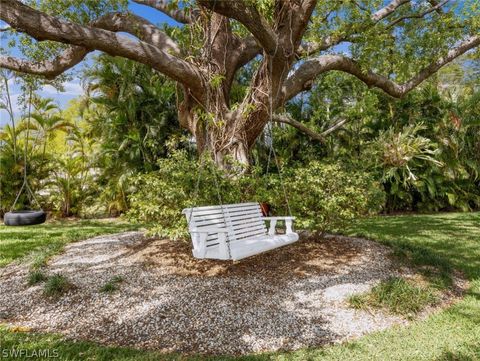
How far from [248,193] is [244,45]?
307 cm

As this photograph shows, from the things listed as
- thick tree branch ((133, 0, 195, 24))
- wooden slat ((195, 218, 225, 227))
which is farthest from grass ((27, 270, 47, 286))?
thick tree branch ((133, 0, 195, 24))

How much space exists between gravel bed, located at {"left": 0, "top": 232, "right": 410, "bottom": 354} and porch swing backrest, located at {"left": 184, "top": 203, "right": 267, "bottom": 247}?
52 cm

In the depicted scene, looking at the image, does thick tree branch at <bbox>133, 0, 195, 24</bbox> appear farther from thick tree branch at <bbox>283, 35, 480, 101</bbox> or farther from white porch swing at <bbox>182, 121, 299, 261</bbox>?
white porch swing at <bbox>182, 121, 299, 261</bbox>

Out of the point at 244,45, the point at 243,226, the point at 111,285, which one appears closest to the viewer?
the point at 111,285

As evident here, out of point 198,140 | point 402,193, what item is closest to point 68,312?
point 198,140

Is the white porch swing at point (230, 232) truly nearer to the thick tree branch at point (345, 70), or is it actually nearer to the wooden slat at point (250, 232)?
the wooden slat at point (250, 232)

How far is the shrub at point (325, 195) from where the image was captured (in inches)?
244

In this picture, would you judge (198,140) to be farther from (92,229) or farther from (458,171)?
(458,171)

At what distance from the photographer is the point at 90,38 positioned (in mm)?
4973

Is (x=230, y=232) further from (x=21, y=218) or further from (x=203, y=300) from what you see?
(x=21, y=218)

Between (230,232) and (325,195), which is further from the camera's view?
(325,195)

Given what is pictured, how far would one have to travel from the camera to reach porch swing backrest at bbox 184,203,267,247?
4.83 metres

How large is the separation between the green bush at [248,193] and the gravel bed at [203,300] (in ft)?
2.14

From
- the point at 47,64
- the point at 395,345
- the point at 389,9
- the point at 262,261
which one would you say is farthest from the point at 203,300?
the point at 389,9
